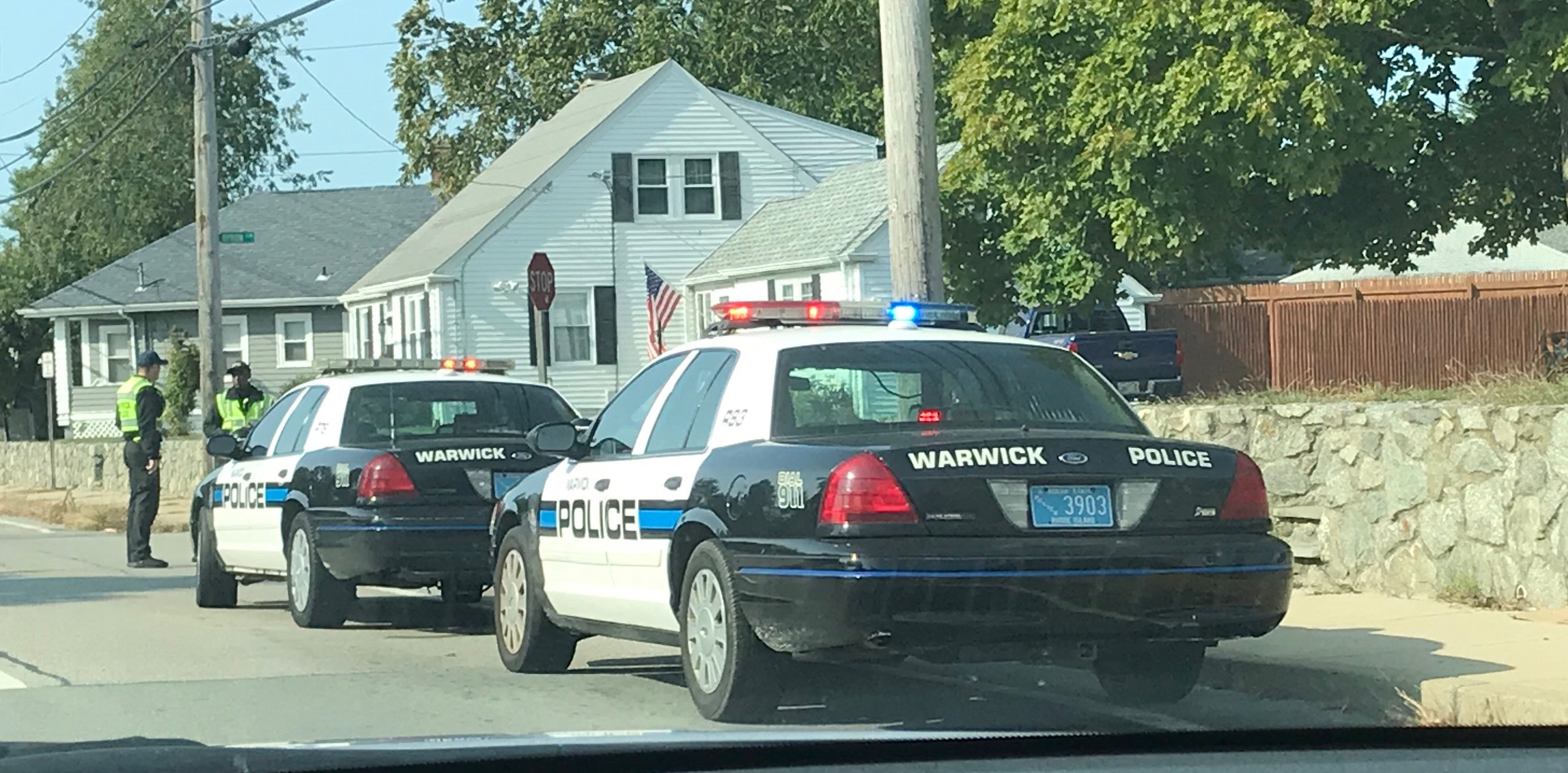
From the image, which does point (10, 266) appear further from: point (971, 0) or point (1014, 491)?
point (1014, 491)

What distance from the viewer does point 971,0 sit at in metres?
25.1

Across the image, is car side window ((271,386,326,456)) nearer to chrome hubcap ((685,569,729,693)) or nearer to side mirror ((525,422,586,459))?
side mirror ((525,422,586,459))

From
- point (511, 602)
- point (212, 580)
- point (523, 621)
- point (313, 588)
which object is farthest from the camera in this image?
point (212, 580)

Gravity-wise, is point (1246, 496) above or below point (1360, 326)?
below

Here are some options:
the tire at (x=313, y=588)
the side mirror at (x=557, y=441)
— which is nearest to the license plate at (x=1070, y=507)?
the side mirror at (x=557, y=441)

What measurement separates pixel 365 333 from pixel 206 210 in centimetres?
2281

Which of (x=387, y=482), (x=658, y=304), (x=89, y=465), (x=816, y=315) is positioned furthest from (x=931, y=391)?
(x=89, y=465)

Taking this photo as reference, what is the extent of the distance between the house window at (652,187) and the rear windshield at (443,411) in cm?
3024

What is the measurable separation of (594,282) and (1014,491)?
35344 mm

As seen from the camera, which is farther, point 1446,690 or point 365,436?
point 365,436

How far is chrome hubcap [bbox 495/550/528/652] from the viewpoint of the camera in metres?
9.87

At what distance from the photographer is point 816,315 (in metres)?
9.16

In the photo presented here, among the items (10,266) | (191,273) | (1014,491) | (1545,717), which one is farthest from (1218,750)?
(10,266)

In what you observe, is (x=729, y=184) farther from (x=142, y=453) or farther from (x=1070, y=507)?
(x=1070, y=507)
